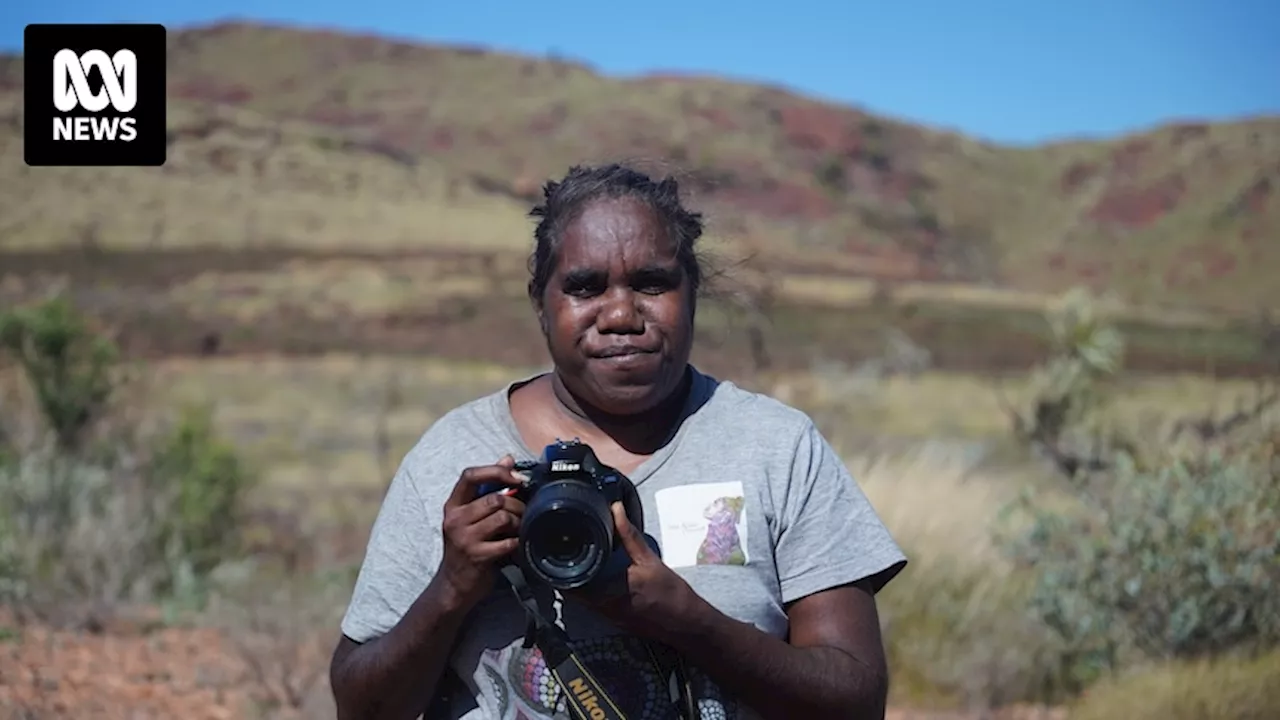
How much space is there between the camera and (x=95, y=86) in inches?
255

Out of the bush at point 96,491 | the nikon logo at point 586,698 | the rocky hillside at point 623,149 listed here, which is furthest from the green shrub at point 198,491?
the rocky hillside at point 623,149

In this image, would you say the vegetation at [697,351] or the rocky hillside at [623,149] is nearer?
the vegetation at [697,351]

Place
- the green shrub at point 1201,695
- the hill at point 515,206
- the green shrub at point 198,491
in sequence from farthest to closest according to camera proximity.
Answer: the hill at point 515,206 → the green shrub at point 198,491 → the green shrub at point 1201,695

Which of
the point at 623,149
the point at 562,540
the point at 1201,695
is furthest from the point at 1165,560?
the point at 623,149

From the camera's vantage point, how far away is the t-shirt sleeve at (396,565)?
2453 mm

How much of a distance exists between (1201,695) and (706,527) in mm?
2996

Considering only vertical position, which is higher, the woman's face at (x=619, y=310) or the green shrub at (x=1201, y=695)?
the woman's face at (x=619, y=310)

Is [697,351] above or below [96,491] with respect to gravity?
above

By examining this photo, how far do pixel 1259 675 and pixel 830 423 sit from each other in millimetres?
5167

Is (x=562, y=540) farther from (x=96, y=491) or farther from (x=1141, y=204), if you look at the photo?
(x=1141, y=204)

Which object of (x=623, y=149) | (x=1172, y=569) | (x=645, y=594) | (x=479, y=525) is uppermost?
(x=623, y=149)

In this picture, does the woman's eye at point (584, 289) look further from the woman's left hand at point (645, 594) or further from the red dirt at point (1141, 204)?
the red dirt at point (1141, 204)

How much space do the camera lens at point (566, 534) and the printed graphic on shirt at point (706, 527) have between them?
7.9 inches

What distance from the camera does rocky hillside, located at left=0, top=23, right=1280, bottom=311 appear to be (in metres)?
56.1
